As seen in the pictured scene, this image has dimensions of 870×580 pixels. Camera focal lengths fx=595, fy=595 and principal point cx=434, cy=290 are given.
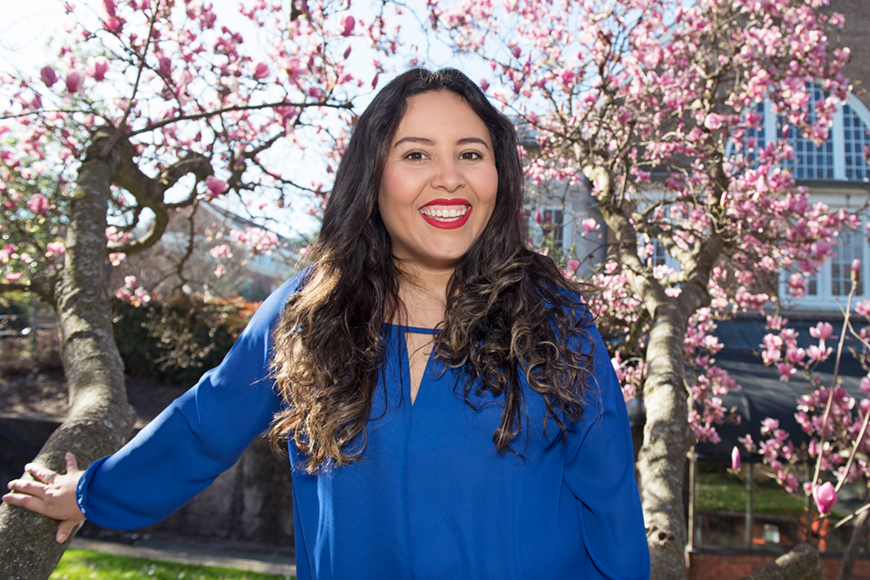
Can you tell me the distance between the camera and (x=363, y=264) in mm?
1725

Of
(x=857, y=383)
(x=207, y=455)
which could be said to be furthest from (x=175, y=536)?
(x=857, y=383)

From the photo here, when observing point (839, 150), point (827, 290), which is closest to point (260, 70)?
point (827, 290)

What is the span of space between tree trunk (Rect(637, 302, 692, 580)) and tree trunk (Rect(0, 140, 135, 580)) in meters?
1.83

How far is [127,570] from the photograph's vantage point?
5461 millimetres

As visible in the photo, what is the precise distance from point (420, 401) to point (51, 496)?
2.93ft

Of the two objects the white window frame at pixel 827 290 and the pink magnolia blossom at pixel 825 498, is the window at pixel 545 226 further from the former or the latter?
the white window frame at pixel 827 290

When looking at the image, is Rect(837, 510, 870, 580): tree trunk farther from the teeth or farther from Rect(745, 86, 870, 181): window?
Rect(745, 86, 870, 181): window

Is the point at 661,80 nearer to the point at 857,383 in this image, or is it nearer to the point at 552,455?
the point at 552,455

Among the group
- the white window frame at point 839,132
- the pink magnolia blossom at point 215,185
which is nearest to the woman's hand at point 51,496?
the pink magnolia blossom at point 215,185

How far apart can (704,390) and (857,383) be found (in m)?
4.70

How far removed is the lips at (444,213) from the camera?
1548mm

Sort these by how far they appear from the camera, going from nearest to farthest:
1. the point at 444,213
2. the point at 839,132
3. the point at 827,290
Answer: the point at 444,213
the point at 827,290
the point at 839,132

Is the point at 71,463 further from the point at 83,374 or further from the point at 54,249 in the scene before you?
the point at 54,249

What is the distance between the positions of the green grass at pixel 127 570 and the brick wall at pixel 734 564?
5.13m
